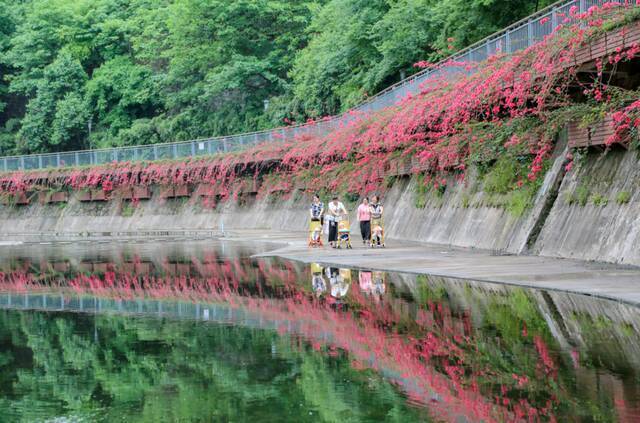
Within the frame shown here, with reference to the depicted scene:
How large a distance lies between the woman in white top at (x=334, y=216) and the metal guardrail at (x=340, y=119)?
4881 millimetres

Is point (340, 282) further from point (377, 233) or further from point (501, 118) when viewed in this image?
point (377, 233)

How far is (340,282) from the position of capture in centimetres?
1858

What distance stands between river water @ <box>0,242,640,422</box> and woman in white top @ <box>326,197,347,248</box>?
502 inches

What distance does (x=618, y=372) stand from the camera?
28.5ft

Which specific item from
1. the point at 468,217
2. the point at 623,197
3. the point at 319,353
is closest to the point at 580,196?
the point at 623,197

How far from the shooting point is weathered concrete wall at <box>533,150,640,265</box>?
19156 millimetres

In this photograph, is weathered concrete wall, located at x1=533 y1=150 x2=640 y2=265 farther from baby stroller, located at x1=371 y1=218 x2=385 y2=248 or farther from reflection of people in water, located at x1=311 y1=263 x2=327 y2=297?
baby stroller, located at x1=371 y1=218 x2=385 y2=248

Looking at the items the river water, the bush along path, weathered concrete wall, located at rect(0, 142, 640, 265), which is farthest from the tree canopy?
the river water

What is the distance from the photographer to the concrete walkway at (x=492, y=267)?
50.7 feet

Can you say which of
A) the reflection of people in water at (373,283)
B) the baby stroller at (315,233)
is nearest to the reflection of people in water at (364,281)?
the reflection of people in water at (373,283)

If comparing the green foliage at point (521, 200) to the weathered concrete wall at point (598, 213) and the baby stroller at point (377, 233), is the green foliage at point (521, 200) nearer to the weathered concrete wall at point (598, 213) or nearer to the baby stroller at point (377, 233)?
the weathered concrete wall at point (598, 213)

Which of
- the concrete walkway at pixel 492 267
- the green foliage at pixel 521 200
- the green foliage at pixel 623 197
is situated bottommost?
the concrete walkway at pixel 492 267

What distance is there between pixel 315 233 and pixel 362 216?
7.11 ft

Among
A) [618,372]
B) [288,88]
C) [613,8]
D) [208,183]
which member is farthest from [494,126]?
[288,88]
